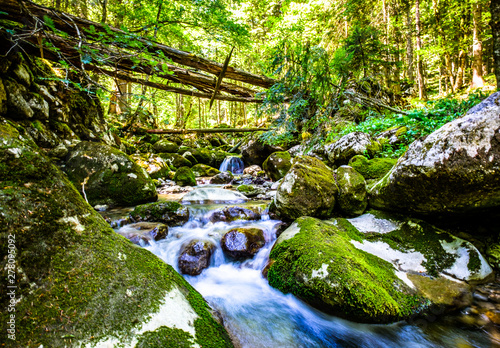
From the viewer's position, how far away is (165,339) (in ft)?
4.34

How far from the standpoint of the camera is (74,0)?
31.3ft

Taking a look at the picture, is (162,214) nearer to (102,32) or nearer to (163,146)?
(102,32)

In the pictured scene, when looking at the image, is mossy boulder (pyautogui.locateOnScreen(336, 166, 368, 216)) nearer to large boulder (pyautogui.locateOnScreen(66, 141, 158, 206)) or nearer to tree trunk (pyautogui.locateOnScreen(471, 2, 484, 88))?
large boulder (pyautogui.locateOnScreen(66, 141, 158, 206))

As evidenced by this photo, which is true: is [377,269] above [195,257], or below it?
above

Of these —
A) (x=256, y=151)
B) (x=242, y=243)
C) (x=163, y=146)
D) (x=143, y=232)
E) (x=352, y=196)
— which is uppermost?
(x=256, y=151)

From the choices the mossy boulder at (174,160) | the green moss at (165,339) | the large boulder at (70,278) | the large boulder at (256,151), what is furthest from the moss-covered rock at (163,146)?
the green moss at (165,339)

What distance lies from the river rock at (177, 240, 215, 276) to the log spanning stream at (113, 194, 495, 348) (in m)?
0.10

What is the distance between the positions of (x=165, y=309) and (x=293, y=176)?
3307 mm

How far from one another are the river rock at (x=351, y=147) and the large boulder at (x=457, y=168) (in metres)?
3.02

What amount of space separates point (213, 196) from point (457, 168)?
6220mm

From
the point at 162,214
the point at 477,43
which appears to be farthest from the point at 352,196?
the point at 477,43

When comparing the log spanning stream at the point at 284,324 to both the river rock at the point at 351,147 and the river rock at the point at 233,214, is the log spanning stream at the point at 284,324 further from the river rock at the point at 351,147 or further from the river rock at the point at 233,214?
the river rock at the point at 351,147

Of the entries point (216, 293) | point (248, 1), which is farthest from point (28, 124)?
point (248, 1)

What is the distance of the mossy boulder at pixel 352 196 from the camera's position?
4.09 metres
